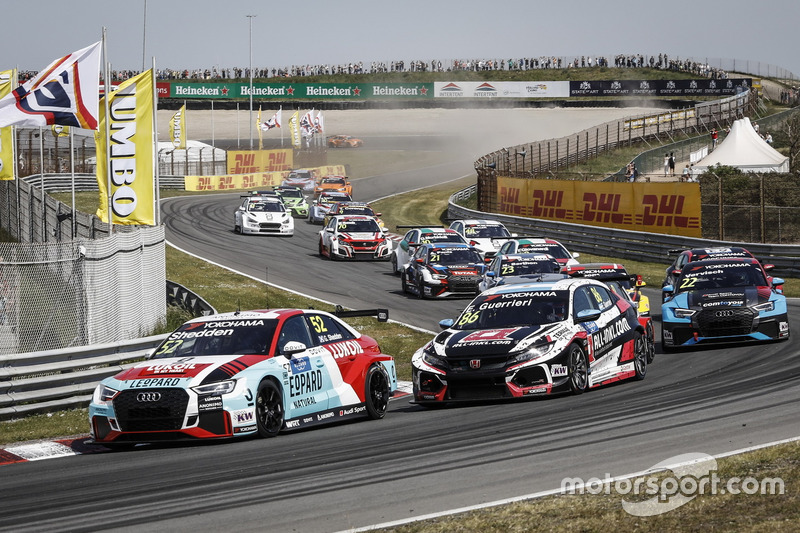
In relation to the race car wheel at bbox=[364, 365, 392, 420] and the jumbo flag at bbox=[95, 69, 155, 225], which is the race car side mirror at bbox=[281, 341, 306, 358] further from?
the jumbo flag at bbox=[95, 69, 155, 225]

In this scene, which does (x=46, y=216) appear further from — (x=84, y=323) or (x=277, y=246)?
(x=277, y=246)

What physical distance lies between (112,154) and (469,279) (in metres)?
9.45

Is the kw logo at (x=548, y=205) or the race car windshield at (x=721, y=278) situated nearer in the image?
the race car windshield at (x=721, y=278)

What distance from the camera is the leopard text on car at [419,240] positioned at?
31.1m

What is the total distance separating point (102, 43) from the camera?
2244cm

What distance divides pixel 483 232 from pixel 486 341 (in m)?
21.3

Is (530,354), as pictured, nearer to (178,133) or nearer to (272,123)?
(178,133)

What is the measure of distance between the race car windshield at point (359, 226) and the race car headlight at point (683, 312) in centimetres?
1912

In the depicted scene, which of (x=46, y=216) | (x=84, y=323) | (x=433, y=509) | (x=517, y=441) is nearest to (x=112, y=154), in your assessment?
(x=46, y=216)

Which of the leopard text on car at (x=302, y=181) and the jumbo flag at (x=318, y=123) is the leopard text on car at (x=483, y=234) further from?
the jumbo flag at (x=318, y=123)

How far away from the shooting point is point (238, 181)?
7238 centimetres

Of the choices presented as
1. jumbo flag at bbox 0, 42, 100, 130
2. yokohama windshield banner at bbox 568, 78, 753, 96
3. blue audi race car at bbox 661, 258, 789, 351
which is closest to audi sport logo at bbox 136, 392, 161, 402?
blue audi race car at bbox 661, 258, 789, 351

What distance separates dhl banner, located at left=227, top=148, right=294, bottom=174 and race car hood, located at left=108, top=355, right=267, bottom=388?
63.9 meters

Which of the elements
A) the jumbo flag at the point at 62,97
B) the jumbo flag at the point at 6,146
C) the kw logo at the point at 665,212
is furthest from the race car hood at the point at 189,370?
the kw logo at the point at 665,212
